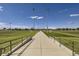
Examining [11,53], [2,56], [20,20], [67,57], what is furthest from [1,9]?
[67,57]

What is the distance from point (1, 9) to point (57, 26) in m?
2.32

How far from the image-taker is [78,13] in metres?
7.98

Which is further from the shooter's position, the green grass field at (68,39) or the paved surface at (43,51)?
the green grass field at (68,39)

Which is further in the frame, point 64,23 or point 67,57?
point 64,23

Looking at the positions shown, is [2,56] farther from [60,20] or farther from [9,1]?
[60,20]

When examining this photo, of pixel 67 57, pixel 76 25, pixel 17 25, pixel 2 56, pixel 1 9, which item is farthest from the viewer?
pixel 17 25

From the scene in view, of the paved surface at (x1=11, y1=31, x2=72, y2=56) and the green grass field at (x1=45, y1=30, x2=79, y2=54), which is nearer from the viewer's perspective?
the paved surface at (x1=11, y1=31, x2=72, y2=56)

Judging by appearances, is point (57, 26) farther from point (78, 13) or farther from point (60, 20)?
point (78, 13)

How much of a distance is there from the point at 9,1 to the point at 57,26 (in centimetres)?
308

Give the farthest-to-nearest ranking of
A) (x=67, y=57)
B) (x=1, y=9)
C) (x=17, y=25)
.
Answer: (x=17, y=25) < (x=1, y=9) < (x=67, y=57)

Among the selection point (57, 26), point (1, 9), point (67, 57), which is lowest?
point (67, 57)

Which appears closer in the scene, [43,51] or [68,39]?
[43,51]

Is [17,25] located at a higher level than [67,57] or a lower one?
higher

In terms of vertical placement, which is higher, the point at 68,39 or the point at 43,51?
the point at 43,51
